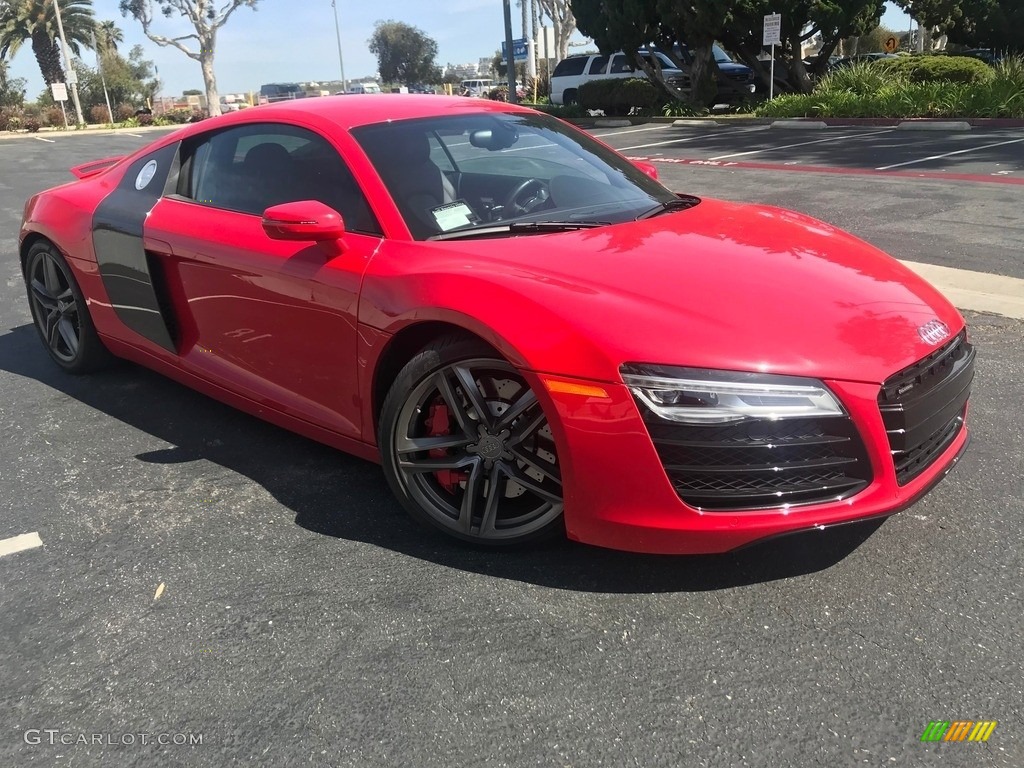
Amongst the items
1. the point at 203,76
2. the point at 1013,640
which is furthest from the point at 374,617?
the point at 203,76

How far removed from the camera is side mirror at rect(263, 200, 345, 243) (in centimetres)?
293

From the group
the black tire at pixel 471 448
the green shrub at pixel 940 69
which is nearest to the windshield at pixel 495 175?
the black tire at pixel 471 448

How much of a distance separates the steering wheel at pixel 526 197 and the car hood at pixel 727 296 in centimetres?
32

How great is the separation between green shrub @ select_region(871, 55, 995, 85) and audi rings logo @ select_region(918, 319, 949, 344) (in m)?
20.8

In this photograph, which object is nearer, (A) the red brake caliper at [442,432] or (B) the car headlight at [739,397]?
(B) the car headlight at [739,397]

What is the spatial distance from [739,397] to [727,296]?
1.28 ft

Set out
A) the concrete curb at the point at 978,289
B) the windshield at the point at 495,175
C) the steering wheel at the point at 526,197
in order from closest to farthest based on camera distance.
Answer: the windshield at the point at 495,175 → the steering wheel at the point at 526,197 → the concrete curb at the point at 978,289

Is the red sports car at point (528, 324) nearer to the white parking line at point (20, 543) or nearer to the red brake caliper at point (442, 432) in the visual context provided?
the red brake caliper at point (442, 432)

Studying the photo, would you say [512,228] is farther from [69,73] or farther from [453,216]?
[69,73]

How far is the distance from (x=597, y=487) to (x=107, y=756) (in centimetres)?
138

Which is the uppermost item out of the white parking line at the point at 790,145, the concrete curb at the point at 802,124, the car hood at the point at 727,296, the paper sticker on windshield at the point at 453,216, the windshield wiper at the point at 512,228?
the paper sticker on windshield at the point at 453,216

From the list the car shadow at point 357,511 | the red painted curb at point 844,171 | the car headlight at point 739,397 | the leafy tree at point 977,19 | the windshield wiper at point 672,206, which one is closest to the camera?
the car headlight at point 739,397

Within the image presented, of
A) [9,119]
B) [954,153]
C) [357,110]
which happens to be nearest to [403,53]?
[9,119]

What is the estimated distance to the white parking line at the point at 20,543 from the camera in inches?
119
